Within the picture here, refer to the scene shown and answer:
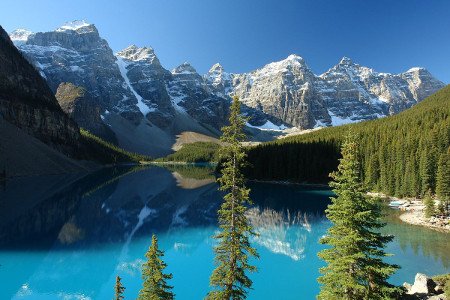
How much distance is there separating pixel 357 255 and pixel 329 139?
118526mm

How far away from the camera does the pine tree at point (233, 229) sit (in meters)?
18.1

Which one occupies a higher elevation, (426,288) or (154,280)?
(154,280)

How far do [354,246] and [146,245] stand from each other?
115 ft

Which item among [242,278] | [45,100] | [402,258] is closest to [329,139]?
[402,258]

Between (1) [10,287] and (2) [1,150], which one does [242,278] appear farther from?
(2) [1,150]

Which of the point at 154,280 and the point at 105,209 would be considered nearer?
the point at 154,280

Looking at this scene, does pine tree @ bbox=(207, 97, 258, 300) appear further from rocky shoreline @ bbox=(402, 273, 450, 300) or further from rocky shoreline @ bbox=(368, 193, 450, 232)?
rocky shoreline @ bbox=(368, 193, 450, 232)

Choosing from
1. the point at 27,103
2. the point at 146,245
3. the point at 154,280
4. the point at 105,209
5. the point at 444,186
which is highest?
the point at 27,103

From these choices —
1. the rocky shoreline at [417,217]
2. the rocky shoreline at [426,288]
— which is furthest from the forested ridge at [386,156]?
the rocky shoreline at [426,288]

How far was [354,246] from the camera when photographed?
16.5 meters

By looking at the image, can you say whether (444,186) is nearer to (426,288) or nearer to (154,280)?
(426,288)

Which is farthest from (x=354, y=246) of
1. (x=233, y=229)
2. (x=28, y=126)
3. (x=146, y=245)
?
(x=28, y=126)

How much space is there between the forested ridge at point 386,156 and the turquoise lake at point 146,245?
1839 centimetres

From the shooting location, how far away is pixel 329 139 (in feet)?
427
